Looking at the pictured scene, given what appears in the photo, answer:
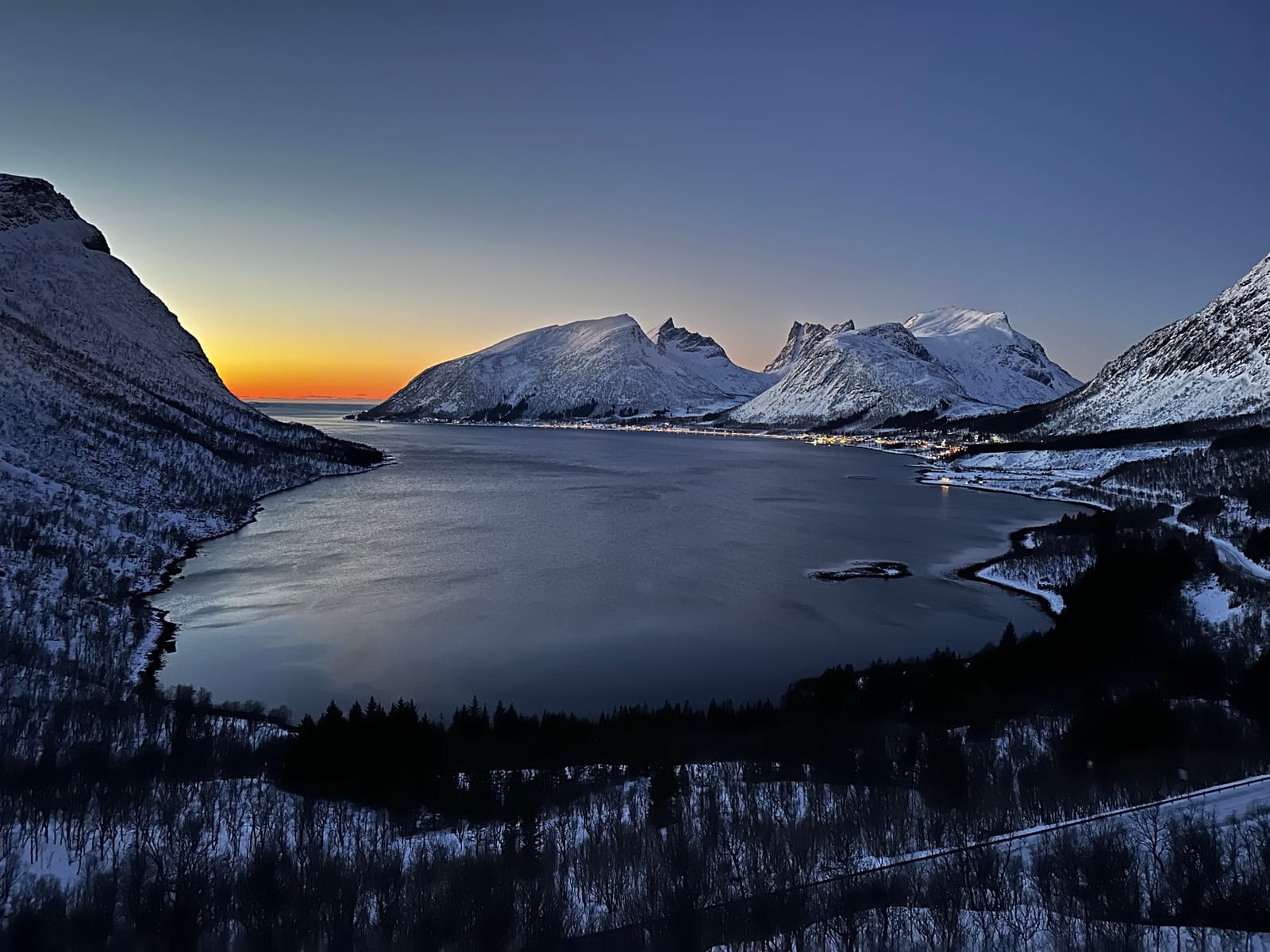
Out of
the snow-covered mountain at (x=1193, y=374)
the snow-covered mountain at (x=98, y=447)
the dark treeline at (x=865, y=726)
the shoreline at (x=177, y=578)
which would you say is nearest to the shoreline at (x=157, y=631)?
the shoreline at (x=177, y=578)

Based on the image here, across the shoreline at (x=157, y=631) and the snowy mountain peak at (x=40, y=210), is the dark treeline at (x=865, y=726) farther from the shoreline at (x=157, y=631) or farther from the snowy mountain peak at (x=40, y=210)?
the snowy mountain peak at (x=40, y=210)

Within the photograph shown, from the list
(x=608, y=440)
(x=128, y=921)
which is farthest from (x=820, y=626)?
(x=608, y=440)

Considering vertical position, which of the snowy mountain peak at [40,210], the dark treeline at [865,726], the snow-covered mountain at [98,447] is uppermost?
the snowy mountain peak at [40,210]

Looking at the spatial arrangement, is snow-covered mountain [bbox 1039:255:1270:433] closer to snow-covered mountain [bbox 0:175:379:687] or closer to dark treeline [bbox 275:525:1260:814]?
dark treeline [bbox 275:525:1260:814]

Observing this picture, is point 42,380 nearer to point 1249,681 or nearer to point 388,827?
point 388,827

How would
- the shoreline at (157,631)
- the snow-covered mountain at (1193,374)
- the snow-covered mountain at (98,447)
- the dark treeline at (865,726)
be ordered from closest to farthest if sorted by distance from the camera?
the dark treeline at (865,726)
the shoreline at (157,631)
the snow-covered mountain at (98,447)
the snow-covered mountain at (1193,374)

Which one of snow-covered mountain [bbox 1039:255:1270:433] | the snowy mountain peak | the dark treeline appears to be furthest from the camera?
snow-covered mountain [bbox 1039:255:1270:433]

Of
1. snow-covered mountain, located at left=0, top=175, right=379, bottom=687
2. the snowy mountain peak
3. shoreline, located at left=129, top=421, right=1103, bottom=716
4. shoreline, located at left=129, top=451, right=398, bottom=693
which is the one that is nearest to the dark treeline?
shoreline, located at left=129, top=451, right=398, bottom=693
